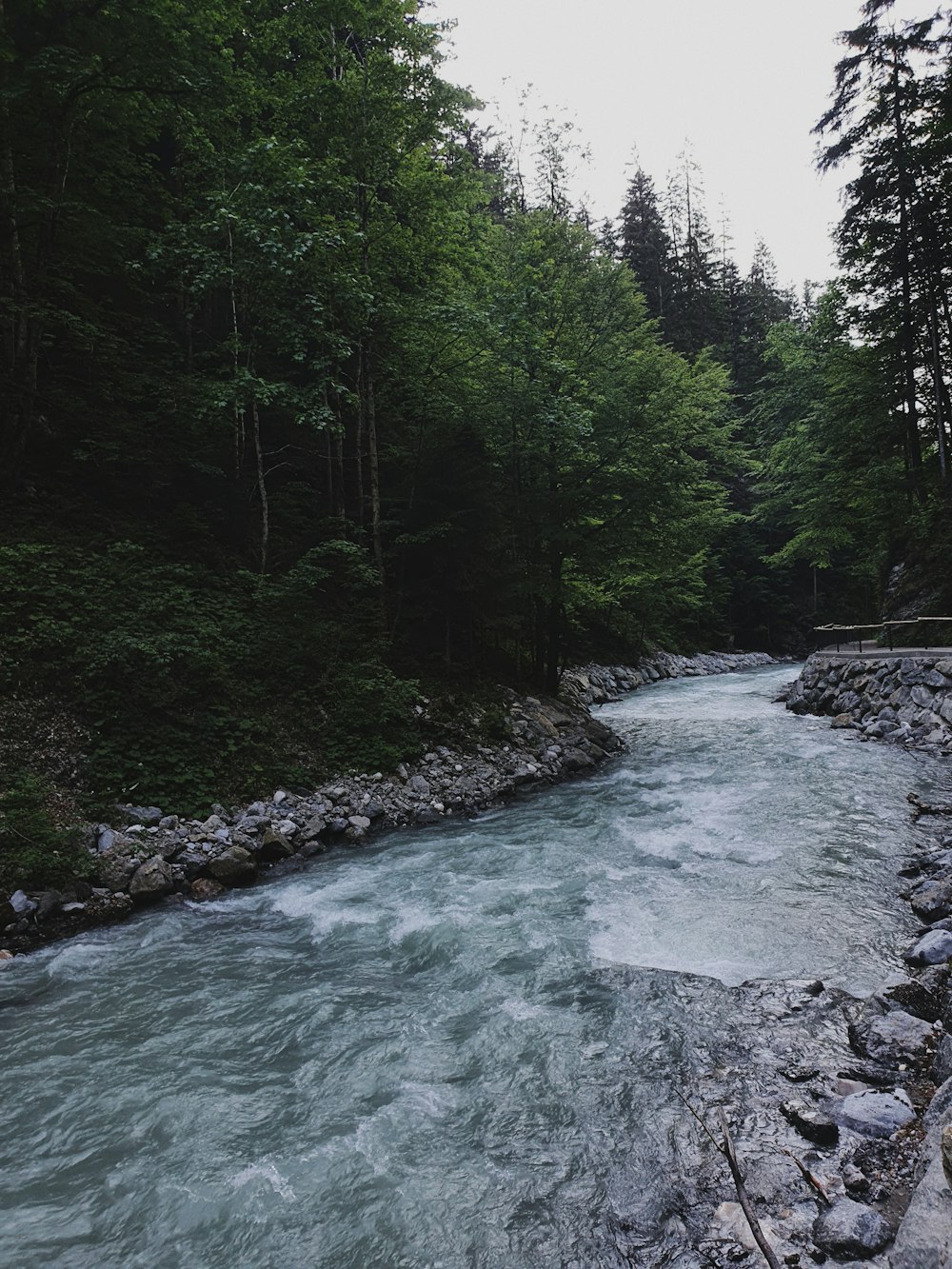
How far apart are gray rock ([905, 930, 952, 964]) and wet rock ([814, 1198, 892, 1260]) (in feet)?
8.31

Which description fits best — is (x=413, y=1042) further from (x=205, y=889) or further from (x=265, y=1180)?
(x=205, y=889)

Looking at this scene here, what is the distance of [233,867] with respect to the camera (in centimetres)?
680

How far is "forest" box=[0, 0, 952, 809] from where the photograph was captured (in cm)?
848

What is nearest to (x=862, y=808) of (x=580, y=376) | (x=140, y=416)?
(x=580, y=376)

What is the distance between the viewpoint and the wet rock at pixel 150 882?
20.2ft

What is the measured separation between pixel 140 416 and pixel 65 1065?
10.7 meters

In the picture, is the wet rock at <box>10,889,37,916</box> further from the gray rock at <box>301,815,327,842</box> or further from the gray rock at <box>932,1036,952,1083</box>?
the gray rock at <box>932,1036,952,1083</box>

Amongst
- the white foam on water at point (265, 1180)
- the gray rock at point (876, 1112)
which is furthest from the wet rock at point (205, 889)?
the gray rock at point (876, 1112)

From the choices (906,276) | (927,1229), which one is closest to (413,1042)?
(927,1229)

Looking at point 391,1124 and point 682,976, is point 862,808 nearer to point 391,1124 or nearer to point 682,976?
point 682,976

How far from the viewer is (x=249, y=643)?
31.8ft

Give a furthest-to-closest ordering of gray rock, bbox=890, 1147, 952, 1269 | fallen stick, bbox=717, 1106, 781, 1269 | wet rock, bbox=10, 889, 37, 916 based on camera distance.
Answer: wet rock, bbox=10, 889, 37, 916, fallen stick, bbox=717, 1106, 781, 1269, gray rock, bbox=890, 1147, 952, 1269

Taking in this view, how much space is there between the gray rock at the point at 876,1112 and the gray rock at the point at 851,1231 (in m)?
0.56

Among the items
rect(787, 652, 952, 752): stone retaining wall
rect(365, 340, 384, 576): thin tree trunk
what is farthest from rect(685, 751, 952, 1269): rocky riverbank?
rect(787, 652, 952, 752): stone retaining wall
